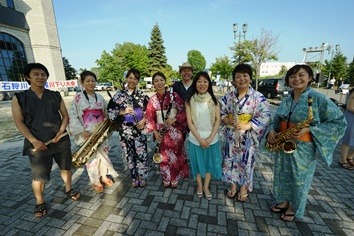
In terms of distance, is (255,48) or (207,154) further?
(255,48)

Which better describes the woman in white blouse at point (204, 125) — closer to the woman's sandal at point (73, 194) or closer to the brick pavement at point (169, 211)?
the brick pavement at point (169, 211)

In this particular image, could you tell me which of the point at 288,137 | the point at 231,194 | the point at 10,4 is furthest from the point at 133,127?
the point at 10,4

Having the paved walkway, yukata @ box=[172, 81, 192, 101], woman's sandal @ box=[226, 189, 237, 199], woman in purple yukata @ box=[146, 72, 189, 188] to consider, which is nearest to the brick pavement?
Result: the paved walkway

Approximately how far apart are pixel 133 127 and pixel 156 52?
43.7 metres

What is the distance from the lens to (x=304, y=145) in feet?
7.54

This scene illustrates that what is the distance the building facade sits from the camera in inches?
819

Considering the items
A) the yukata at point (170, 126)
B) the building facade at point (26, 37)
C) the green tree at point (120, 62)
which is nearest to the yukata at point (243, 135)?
the yukata at point (170, 126)

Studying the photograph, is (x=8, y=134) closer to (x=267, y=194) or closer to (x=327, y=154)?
(x=267, y=194)

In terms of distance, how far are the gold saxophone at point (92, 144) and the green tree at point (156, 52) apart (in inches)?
1618

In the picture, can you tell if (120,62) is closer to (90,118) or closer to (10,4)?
(10,4)

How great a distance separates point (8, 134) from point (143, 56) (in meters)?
36.8

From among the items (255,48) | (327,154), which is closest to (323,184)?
(327,154)

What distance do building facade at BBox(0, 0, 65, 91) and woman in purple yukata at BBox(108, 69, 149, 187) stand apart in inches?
1015

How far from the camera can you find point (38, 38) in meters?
22.4
